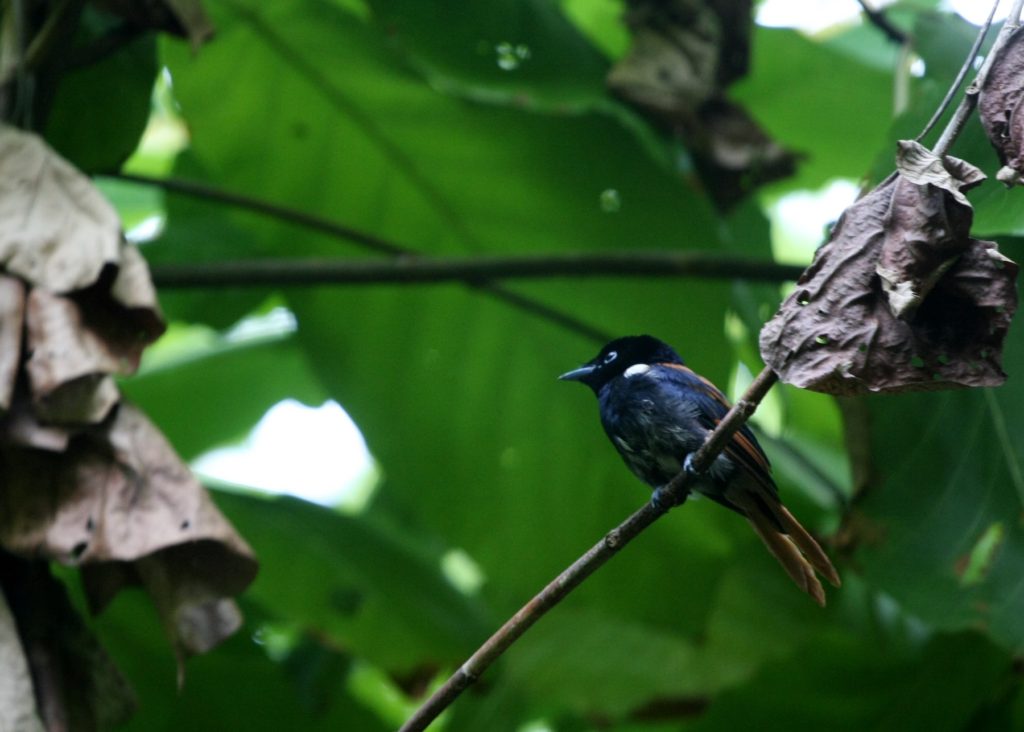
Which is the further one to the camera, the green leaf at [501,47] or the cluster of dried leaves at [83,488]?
the green leaf at [501,47]

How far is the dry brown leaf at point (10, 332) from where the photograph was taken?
1.86m

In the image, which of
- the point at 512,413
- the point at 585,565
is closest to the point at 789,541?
the point at 585,565

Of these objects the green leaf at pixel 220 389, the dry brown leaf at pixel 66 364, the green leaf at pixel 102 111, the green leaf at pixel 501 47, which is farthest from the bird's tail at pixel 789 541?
the green leaf at pixel 220 389

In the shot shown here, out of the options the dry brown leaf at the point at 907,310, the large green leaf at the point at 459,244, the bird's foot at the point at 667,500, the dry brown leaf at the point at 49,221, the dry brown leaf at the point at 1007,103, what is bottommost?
the large green leaf at the point at 459,244

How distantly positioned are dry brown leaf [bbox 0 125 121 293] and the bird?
2.82ft

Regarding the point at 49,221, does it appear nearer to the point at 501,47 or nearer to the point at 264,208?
the point at 264,208

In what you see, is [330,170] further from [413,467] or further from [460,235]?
[413,467]

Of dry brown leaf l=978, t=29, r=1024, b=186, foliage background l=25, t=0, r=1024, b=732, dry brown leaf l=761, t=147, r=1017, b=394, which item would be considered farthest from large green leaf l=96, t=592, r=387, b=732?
dry brown leaf l=978, t=29, r=1024, b=186

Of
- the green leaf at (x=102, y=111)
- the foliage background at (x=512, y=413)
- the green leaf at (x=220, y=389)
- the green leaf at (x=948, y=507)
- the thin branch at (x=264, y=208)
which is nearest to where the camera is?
the green leaf at (x=948, y=507)

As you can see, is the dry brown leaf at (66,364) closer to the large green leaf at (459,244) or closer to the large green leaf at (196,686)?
the large green leaf at (196,686)

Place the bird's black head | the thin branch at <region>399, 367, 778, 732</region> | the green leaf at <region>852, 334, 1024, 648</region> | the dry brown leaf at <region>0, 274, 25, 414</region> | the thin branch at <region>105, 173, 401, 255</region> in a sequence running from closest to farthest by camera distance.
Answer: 1. the thin branch at <region>399, 367, 778, 732</region>
2. the bird's black head
3. the dry brown leaf at <region>0, 274, 25, 414</region>
4. the green leaf at <region>852, 334, 1024, 648</region>
5. the thin branch at <region>105, 173, 401, 255</region>

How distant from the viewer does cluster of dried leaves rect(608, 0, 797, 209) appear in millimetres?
→ 2979

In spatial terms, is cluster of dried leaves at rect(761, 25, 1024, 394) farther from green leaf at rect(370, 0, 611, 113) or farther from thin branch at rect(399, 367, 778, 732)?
green leaf at rect(370, 0, 611, 113)

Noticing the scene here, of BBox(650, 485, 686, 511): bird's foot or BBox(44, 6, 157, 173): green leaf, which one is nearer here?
BBox(650, 485, 686, 511): bird's foot
